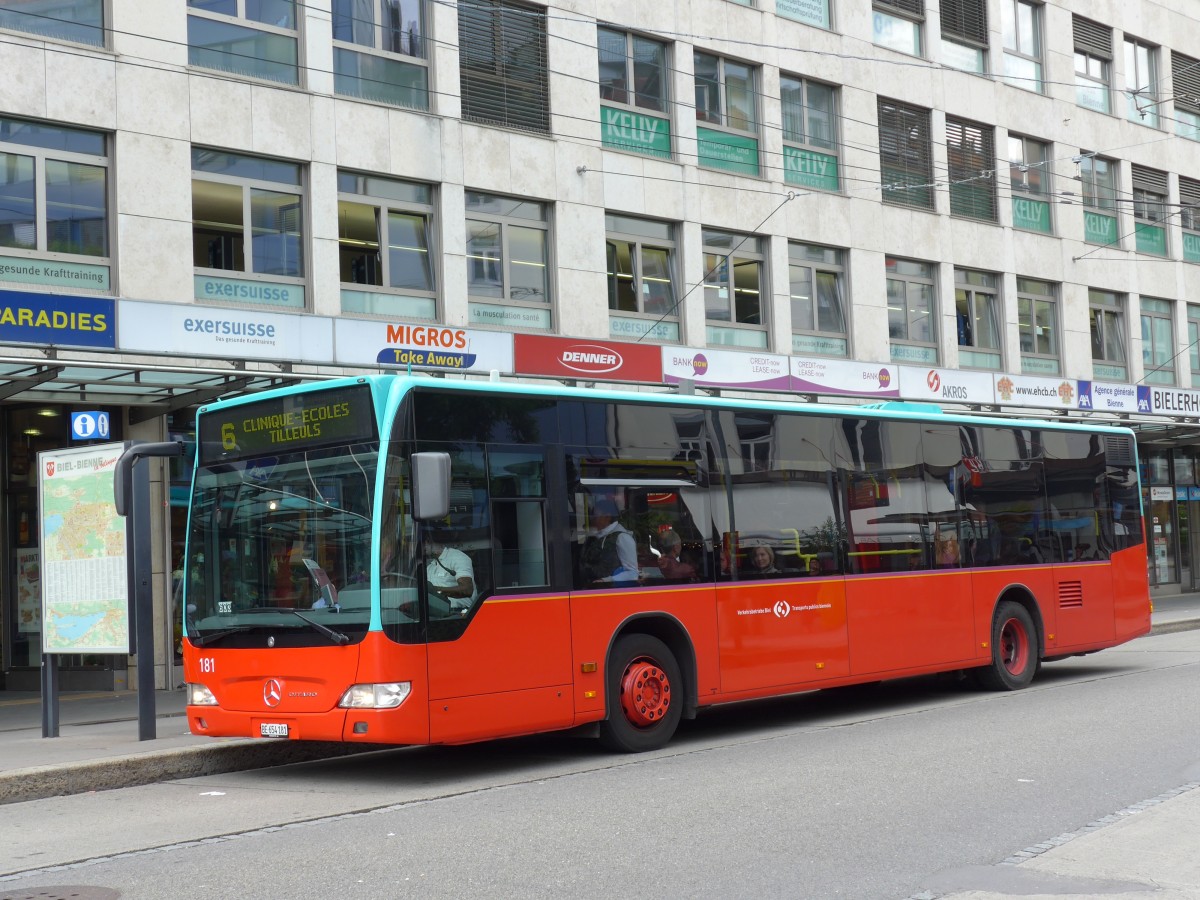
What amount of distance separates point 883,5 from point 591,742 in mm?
19195

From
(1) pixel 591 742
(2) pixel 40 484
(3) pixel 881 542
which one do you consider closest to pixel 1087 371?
(3) pixel 881 542

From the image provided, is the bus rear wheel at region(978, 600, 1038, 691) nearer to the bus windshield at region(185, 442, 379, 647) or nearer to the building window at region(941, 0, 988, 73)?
the bus windshield at region(185, 442, 379, 647)

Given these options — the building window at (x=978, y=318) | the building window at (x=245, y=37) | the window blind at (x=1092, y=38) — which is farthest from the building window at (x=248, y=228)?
the window blind at (x=1092, y=38)

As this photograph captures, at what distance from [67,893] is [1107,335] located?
2903 cm

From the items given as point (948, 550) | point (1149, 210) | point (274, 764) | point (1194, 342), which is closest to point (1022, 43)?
point (1149, 210)

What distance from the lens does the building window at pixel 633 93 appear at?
22375 mm

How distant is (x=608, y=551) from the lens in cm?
1125

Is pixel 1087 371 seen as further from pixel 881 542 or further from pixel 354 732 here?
pixel 354 732

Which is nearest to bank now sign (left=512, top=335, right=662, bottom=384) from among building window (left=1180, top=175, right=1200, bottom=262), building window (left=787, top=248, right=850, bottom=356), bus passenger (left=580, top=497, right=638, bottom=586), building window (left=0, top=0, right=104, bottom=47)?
building window (left=787, top=248, right=850, bottom=356)

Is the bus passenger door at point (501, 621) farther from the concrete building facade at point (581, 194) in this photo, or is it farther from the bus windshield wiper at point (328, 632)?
the concrete building facade at point (581, 194)

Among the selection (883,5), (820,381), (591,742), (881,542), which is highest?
(883,5)

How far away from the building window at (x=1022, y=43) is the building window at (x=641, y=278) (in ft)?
35.9

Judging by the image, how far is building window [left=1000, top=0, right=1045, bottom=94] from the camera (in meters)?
30.0

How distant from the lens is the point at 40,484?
1260cm
